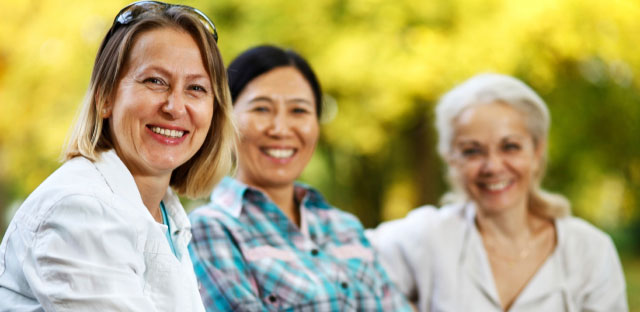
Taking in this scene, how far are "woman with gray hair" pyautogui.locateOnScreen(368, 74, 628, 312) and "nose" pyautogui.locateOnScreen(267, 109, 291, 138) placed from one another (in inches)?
30.6

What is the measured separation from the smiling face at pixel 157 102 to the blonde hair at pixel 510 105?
4.92 ft

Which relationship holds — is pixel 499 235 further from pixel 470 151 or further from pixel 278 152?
pixel 278 152

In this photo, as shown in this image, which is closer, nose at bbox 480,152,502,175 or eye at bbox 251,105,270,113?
eye at bbox 251,105,270,113

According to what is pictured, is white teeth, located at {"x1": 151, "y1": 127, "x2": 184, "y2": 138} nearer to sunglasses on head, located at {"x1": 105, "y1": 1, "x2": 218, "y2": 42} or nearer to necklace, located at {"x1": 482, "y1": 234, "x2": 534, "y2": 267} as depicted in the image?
sunglasses on head, located at {"x1": 105, "y1": 1, "x2": 218, "y2": 42}

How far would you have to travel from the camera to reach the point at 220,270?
214cm

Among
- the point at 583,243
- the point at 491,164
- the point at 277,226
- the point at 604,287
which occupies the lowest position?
the point at 604,287

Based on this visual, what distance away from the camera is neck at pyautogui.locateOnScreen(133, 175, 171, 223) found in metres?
1.72

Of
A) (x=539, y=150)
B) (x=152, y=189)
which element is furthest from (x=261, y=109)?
(x=539, y=150)

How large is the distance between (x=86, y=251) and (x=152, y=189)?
0.44 metres

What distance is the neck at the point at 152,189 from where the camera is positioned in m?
1.72

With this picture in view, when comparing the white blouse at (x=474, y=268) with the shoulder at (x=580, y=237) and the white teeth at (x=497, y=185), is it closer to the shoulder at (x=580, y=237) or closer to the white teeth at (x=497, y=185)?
the shoulder at (x=580, y=237)

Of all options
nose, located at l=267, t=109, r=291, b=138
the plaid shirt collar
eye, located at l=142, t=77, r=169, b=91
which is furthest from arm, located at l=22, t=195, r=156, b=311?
nose, located at l=267, t=109, r=291, b=138

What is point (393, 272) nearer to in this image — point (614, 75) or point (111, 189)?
point (111, 189)

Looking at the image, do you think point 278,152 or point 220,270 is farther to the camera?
point 278,152
